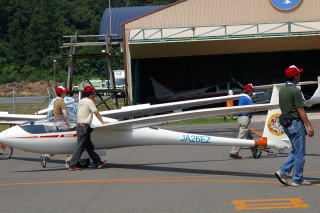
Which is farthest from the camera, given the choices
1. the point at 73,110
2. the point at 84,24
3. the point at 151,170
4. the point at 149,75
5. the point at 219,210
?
the point at 84,24

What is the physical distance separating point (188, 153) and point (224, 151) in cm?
96

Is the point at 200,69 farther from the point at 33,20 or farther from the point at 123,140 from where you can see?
the point at 33,20

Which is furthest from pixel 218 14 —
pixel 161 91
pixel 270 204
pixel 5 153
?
pixel 270 204

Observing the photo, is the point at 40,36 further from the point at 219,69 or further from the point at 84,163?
the point at 84,163

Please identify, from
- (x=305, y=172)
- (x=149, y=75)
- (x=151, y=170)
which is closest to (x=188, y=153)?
(x=151, y=170)

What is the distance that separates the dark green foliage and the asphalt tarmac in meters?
63.1

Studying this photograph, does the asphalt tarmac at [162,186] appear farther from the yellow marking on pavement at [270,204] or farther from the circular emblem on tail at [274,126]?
the circular emblem on tail at [274,126]

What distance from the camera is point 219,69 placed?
40406 mm

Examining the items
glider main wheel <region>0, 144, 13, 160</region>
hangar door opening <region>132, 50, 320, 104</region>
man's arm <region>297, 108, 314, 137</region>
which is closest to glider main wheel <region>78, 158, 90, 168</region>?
glider main wheel <region>0, 144, 13, 160</region>

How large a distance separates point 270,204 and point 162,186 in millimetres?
2282

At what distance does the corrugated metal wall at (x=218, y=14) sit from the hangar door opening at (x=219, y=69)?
10.5 m

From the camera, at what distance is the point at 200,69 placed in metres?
40.5

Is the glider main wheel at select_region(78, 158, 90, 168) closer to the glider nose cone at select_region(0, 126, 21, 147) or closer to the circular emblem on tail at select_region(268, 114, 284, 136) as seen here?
the glider nose cone at select_region(0, 126, 21, 147)

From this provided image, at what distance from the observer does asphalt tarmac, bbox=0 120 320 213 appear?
7445mm
